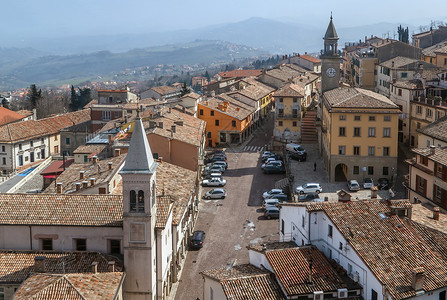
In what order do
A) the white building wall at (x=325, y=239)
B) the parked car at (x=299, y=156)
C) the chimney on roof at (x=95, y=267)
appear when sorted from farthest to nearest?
the parked car at (x=299, y=156) < the chimney on roof at (x=95, y=267) < the white building wall at (x=325, y=239)

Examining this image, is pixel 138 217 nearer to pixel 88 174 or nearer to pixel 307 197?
pixel 88 174

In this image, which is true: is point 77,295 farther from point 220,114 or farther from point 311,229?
point 220,114

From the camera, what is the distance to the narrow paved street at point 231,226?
41.5 m

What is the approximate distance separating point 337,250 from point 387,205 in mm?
4490

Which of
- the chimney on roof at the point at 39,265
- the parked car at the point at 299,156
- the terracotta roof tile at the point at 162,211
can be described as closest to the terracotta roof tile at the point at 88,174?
the terracotta roof tile at the point at 162,211

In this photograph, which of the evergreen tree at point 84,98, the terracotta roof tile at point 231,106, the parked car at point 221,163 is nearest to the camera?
the parked car at point 221,163

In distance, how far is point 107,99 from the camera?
95.9m

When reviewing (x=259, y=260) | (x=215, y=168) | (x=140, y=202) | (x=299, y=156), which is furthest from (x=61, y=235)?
(x=299, y=156)

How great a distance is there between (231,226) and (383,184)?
15.2 meters

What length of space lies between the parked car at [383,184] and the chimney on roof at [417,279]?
2729 cm

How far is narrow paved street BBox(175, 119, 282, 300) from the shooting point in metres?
41.5

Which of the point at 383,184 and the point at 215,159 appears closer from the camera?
the point at 383,184

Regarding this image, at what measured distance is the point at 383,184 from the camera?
5628 cm

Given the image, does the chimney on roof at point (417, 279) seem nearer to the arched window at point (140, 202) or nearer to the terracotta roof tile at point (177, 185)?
the arched window at point (140, 202)
